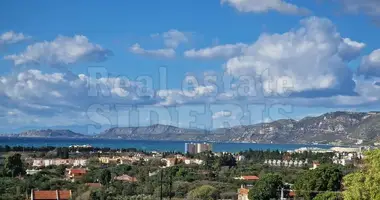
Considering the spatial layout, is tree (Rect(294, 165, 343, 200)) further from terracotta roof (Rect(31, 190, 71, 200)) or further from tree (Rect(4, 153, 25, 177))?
tree (Rect(4, 153, 25, 177))

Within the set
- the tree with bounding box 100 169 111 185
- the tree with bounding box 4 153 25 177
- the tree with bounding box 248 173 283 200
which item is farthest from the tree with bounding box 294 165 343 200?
the tree with bounding box 4 153 25 177

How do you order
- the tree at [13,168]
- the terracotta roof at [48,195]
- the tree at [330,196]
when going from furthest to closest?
1. the tree at [13,168]
2. the terracotta roof at [48,195]
3. the tree at [330,196]

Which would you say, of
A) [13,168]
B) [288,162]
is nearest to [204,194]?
[13,168]

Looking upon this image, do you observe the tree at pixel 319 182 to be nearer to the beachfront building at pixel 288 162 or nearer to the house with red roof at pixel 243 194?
the house with red roof at pixel 243 194

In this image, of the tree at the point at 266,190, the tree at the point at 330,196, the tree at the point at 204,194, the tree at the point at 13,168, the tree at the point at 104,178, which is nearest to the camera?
the tree at the point at 330,196

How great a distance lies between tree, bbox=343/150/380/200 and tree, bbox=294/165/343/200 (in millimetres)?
11815

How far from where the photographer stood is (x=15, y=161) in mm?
42594

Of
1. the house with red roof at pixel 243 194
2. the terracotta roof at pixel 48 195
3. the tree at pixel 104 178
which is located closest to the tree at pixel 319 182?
the house with red roof at pixel 243 194

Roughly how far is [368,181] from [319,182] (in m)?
13.2

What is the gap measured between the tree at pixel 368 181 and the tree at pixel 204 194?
14.9 metres

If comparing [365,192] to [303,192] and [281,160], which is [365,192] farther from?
[281,160]

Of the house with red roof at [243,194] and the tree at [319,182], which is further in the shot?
the house with red roof at [243,194]

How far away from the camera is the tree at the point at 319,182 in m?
28.5

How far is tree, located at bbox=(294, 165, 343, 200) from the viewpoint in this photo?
28547 mm
